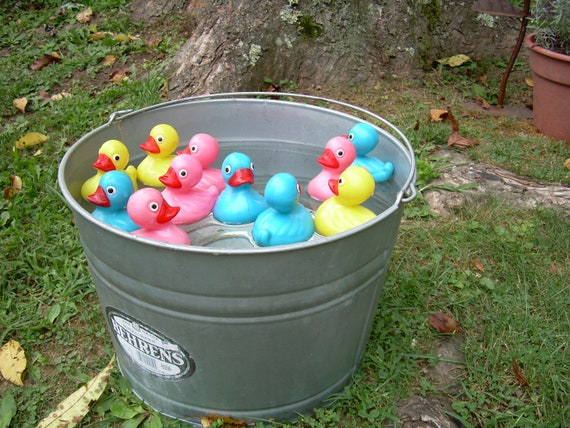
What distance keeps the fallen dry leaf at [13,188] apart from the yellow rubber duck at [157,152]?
2.49 feet

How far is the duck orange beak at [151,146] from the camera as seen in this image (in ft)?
5.63

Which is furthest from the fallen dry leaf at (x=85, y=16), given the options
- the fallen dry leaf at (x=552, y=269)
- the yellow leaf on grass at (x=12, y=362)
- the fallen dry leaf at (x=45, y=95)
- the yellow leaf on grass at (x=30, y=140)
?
the fallen dry leaf at (x=552, y=269)

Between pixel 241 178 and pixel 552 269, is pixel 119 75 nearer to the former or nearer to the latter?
pixel 241 178

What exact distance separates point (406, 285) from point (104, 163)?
1017 mm

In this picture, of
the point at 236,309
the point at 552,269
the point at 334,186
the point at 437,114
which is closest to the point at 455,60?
the point at 437,114

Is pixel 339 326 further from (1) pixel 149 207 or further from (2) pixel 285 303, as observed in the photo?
(1) pixel 149 207

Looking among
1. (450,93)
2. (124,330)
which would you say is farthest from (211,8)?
(124,330)

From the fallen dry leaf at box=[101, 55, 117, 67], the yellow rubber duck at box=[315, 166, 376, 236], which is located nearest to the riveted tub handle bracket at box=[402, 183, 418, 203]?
the yellow rubber duck at box=[315, 166, 376, 236]

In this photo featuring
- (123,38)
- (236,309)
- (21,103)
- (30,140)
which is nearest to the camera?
(236,309)

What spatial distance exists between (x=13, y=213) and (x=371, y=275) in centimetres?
148

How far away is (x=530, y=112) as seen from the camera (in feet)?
10.0

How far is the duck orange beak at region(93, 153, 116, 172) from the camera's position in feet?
5.14

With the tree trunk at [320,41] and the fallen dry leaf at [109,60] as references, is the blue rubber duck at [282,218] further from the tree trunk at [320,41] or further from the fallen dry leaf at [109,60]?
the fallen dry leaf at [109,60]

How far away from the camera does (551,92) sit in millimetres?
2773
